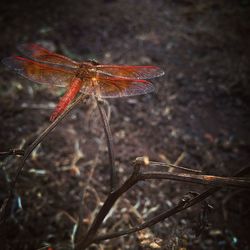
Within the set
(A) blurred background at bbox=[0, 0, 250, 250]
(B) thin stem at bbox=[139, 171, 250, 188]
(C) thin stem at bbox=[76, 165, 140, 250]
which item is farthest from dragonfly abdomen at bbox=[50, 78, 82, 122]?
(B) thin stem at bbox=[139, 171, 250, 188]

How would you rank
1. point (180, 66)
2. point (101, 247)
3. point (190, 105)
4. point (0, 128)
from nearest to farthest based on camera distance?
point (101, 247) < point (0, 128) < point (190, 105) < point (180, 66)

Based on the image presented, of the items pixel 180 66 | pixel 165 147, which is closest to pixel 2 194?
pixel 165 147

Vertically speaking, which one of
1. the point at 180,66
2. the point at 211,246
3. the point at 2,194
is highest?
the point at 180,66

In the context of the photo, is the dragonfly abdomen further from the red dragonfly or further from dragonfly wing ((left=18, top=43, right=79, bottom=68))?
dragonfly wing ((left=18, top=43, right=79, bottom=68))

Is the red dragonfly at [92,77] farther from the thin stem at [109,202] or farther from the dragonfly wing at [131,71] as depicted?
the thin stem at [109,202]

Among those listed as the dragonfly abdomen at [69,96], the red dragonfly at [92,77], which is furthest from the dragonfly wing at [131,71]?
the dragonfly abdomen at [69,96]

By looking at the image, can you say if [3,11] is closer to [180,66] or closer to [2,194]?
[180,66]
